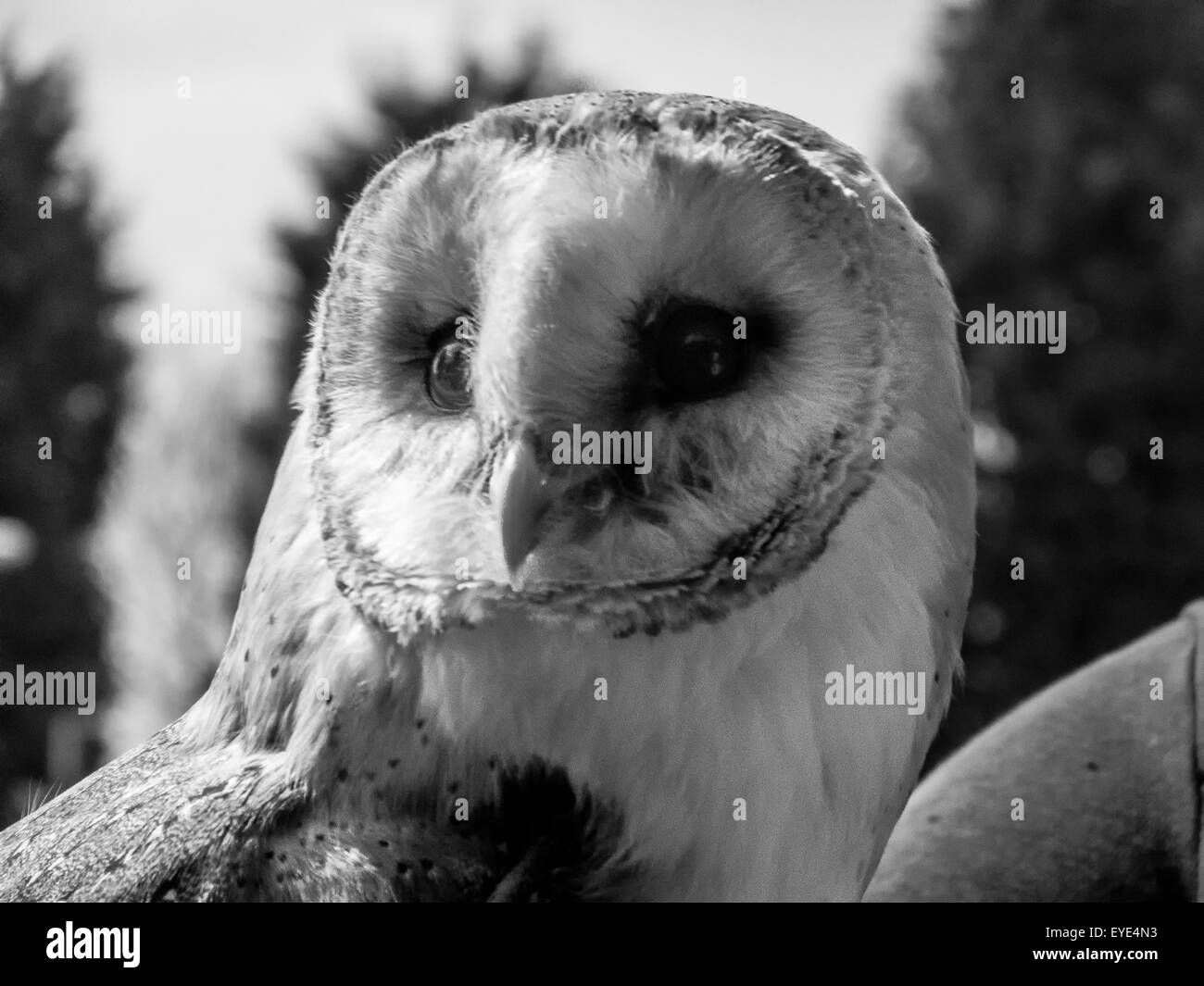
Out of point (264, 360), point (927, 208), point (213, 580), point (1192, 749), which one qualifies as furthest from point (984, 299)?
point (1192, 749)

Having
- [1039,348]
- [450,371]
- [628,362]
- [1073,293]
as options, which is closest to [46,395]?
[450,371]

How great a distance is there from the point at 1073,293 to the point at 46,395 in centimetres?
376

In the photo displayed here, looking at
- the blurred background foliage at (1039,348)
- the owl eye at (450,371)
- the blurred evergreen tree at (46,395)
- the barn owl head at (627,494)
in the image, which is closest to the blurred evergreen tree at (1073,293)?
the blurred background foliage at (1039,348)

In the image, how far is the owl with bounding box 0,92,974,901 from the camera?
2.73ft

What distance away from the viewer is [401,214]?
902mm

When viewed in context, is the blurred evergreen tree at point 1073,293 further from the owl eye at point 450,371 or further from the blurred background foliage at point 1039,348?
the owl eye at point 450,371

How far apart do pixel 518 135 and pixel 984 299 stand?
4434 millimetres

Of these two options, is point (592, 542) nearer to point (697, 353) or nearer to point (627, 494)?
point (627, 494)

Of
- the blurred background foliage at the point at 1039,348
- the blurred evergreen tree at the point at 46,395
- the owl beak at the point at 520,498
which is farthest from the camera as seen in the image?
the blurred background foliage at the point at 1039,348

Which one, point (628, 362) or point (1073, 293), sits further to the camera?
point (1073, 293)

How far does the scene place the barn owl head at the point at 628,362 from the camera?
82 centimetres

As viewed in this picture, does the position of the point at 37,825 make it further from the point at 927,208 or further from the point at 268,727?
the point at 927,208

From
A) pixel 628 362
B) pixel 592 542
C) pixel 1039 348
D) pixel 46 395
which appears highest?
pixel 1039 348

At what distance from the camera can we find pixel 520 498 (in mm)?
811
